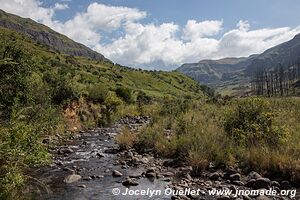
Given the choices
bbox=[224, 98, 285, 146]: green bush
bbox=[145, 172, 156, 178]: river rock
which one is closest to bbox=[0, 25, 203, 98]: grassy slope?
bbox=[224, 98, 285, 146]: green bush

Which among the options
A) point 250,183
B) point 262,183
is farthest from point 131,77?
point 262,183

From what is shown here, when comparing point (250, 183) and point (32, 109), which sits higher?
point (32, 109)

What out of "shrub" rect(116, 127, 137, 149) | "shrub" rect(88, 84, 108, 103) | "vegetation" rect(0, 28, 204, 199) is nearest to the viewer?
"vegetation" rect(0, 28, 204, 199)

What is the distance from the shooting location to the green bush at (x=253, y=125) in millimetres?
20344

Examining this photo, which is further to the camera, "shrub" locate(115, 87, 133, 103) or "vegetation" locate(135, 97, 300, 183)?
"shrub" locate(115, 87, 133, 103)

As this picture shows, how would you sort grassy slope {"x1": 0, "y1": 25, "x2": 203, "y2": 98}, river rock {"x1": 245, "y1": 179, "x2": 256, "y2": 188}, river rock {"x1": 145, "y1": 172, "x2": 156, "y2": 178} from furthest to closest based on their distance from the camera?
1. grassy slope {"x1": 0, "y1": 25, "x2": 203, "y2": 98}
2. river rock {"x1": 145, "y1": 172, "x2": 156, "y2": 178}
3. river rock {"x1": 245, "y1": 179, "x2": 256, "y2": 188}

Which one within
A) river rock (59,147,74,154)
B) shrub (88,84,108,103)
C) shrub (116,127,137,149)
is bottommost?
river rock (59,147,74,154)

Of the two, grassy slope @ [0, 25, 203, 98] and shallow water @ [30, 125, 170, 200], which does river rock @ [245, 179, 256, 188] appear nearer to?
shallow water @ [30, 125, 170, 200]

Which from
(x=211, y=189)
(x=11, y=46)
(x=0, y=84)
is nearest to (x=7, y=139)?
(x=211, y=189)

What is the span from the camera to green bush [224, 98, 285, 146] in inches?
801

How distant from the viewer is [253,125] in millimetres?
20938

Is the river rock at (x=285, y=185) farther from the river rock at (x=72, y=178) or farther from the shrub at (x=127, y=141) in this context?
the shrub at (x=127, y=141)

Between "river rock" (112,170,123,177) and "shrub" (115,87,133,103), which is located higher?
"shrub" (115,87,133,103)

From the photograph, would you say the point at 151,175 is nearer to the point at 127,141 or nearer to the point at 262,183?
the point at 262,183
